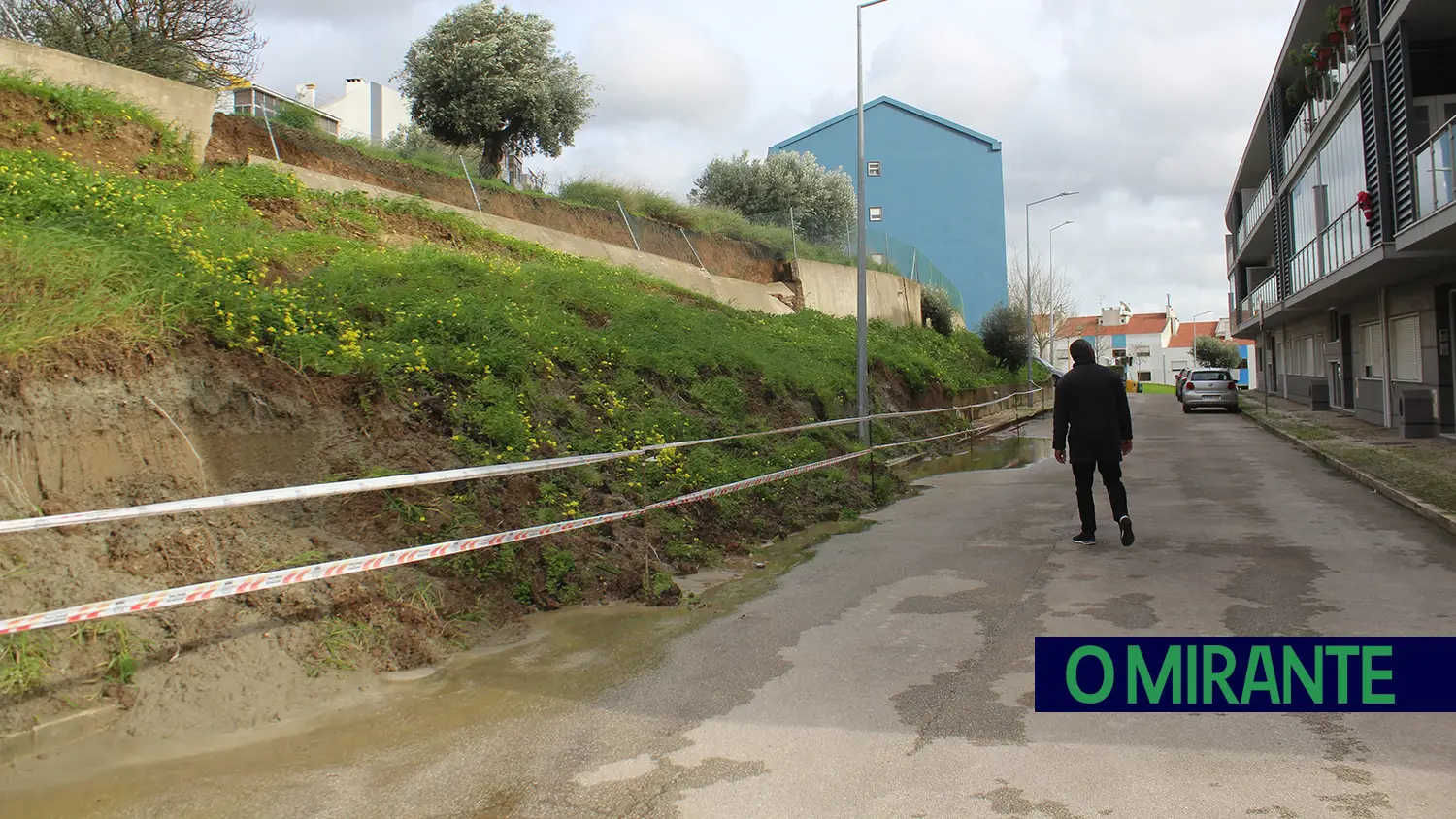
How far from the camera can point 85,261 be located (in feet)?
24.7

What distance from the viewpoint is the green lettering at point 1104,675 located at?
4.89 m

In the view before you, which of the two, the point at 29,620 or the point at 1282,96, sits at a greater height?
the point at 1282,96

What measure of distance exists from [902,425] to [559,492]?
1428 cm

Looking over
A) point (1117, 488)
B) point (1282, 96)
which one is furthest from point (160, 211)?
point (1282, 96)

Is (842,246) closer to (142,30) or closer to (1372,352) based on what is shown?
(1372,352)

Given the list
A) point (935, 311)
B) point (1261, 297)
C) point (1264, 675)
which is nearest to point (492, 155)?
point (935, 311)

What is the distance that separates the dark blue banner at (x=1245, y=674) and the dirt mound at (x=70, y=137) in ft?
36.9

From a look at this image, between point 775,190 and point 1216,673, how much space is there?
35530 millimetres

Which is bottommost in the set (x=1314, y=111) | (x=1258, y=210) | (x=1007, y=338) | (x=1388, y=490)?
(x=1388, y=490)

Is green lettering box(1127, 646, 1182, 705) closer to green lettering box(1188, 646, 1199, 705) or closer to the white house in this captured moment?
green lettering box(1188, 646, 1199, 705)

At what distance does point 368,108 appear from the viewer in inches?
1916

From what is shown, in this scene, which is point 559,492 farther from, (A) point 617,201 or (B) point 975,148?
(B) point 975,148

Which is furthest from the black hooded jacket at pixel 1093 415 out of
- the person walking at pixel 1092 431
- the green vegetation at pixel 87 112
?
the green vegetation at pixel 87 112

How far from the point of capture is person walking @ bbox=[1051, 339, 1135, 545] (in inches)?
348
